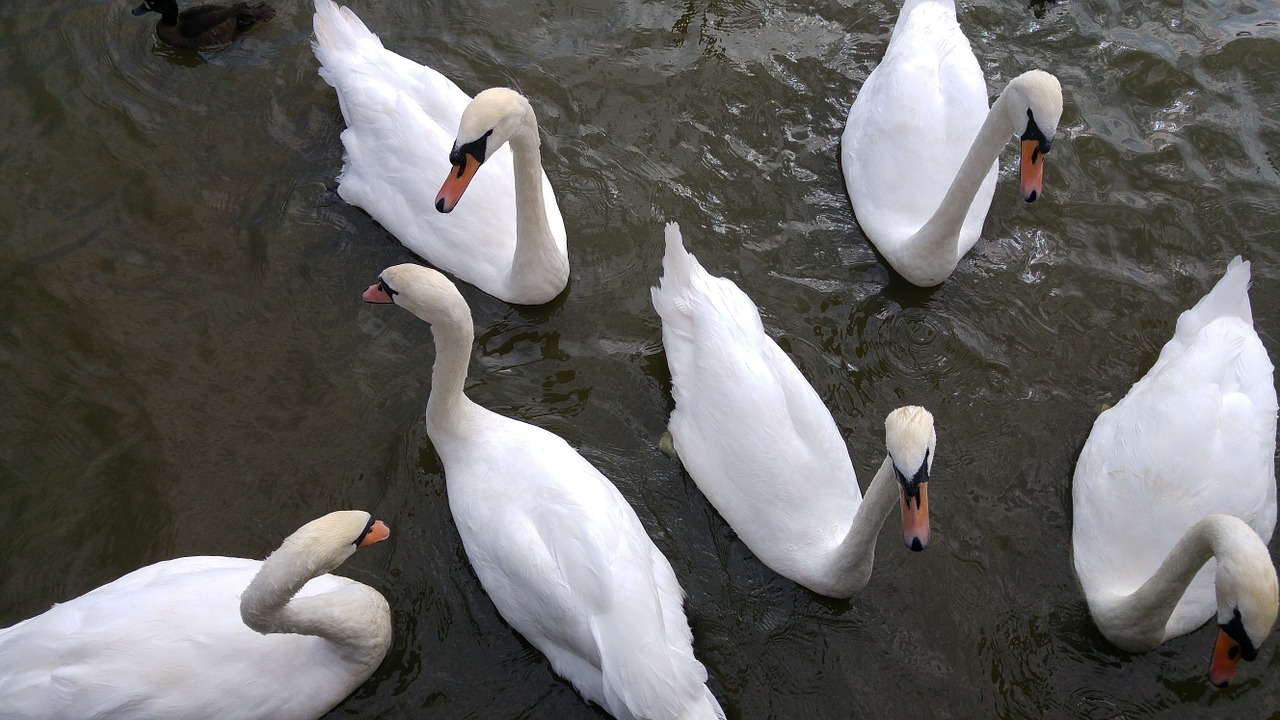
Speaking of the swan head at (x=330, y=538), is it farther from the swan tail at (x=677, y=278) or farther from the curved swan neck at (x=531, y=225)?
the swan tail at (x=677, y=278)

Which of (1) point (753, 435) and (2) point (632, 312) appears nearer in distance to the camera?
(1) point (753, 435)

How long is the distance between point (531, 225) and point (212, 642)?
2.87 meters

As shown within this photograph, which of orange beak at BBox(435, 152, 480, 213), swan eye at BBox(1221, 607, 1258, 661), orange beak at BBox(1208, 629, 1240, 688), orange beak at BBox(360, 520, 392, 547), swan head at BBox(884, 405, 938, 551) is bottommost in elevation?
orange beak at BBox(1208, 629, 1240, 688)

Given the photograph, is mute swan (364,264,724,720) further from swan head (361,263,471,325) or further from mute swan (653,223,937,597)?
mute swan (653,223,937,597)

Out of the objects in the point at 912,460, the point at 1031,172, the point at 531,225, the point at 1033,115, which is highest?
the point at 1033,115

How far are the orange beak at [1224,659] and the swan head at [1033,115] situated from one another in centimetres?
258

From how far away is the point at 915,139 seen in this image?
6508 millimetres

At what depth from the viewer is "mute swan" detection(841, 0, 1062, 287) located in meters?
6.08

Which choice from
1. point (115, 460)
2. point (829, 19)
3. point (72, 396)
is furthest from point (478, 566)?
point (829, 19)

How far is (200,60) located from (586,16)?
3109 mm

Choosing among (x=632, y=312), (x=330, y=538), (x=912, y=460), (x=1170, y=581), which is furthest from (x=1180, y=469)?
(x=330, y=538)

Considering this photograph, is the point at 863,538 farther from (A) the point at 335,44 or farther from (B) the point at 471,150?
(A) the point at 335,44

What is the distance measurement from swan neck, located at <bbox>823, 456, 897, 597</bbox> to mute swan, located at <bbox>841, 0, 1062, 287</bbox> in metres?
2.03

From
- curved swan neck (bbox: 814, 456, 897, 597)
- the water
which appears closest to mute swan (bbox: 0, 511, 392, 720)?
the water
